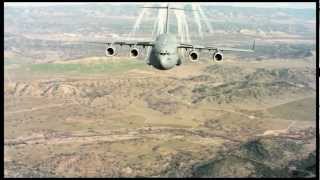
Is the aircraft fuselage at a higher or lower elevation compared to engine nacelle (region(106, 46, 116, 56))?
lower

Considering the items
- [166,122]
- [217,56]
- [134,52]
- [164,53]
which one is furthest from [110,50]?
[166,122]

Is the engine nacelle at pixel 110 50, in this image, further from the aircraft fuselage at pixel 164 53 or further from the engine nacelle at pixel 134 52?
the aircraft fuselage at pixel 164 53

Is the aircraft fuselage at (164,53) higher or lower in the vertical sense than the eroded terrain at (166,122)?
higher

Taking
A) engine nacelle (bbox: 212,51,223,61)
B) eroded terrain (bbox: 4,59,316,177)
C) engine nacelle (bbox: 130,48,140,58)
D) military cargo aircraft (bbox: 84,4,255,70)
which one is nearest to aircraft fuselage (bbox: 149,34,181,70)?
military cargo aircraft (bbox: 84,4,255,70)

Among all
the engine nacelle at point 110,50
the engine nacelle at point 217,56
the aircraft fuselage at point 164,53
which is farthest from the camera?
the aircraft fuselage at point 164,53

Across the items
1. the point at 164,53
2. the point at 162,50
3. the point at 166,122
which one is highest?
the point at 162,50

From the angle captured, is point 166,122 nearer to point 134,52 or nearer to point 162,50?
point 162,50

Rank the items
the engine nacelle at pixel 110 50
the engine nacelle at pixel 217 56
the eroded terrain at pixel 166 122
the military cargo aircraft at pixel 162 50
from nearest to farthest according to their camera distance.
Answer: the engine nacelle at pixel 217 56
the engine nacelle at pixel 110 50
the military cargo aircraft at pixel 162 50
the eroded terrain at pixel 166 122

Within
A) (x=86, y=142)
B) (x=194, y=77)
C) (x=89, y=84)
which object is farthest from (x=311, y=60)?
(x=86, y=142)

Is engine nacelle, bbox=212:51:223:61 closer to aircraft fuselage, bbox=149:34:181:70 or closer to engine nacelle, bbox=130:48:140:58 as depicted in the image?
aircraft fuselage, bbox=149:34:181:70

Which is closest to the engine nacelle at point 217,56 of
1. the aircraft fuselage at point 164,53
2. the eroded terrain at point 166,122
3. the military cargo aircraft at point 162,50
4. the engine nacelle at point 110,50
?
the military cargo aircraft at point 162,50

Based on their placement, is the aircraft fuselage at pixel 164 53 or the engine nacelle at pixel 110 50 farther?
the aircraft fuselage at pixel 164 53
